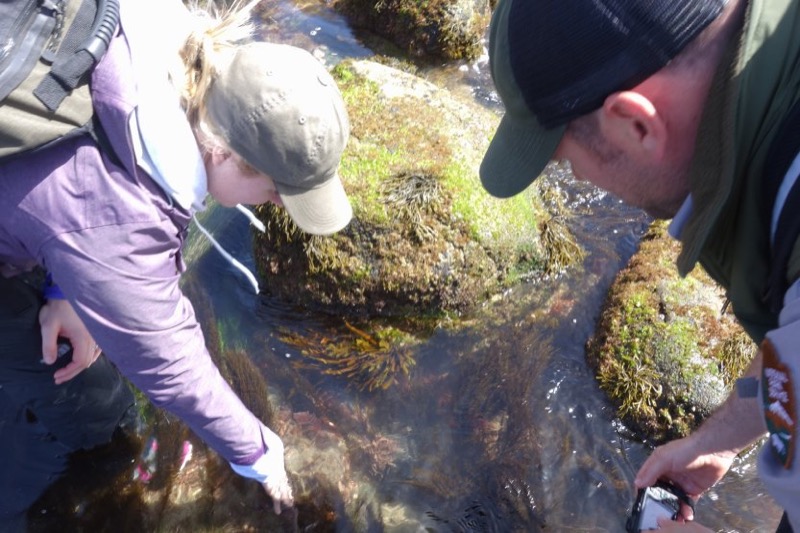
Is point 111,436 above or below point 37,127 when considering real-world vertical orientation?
below

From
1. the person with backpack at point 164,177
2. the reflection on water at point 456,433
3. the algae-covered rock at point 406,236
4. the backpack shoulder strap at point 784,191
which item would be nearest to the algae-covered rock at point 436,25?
the algae-covered rock at point 406,236

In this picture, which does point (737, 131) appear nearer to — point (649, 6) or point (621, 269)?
point (649, 6)

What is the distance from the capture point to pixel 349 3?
784 centimetres

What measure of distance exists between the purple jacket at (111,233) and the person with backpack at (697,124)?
4.06 feet

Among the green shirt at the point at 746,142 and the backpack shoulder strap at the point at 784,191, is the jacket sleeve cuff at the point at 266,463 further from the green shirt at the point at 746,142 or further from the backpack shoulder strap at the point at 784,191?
the backpack shoulder strap at the point at 784,191

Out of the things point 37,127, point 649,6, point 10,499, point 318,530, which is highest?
point 649,6

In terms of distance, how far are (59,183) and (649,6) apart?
1814mm

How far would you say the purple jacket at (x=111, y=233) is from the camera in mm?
2092

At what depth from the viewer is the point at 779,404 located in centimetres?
154

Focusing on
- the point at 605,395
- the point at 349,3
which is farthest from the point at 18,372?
the point at 349,3

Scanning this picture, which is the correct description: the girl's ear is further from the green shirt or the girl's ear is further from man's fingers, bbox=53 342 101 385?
the green shirt

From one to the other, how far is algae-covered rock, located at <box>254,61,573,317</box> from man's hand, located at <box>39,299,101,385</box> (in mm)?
1791

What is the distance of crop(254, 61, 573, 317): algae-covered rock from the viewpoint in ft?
15.4

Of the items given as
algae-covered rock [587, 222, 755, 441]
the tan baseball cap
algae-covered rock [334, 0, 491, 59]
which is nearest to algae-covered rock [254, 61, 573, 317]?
algae-covered rock [587, 222, 755, 441]
